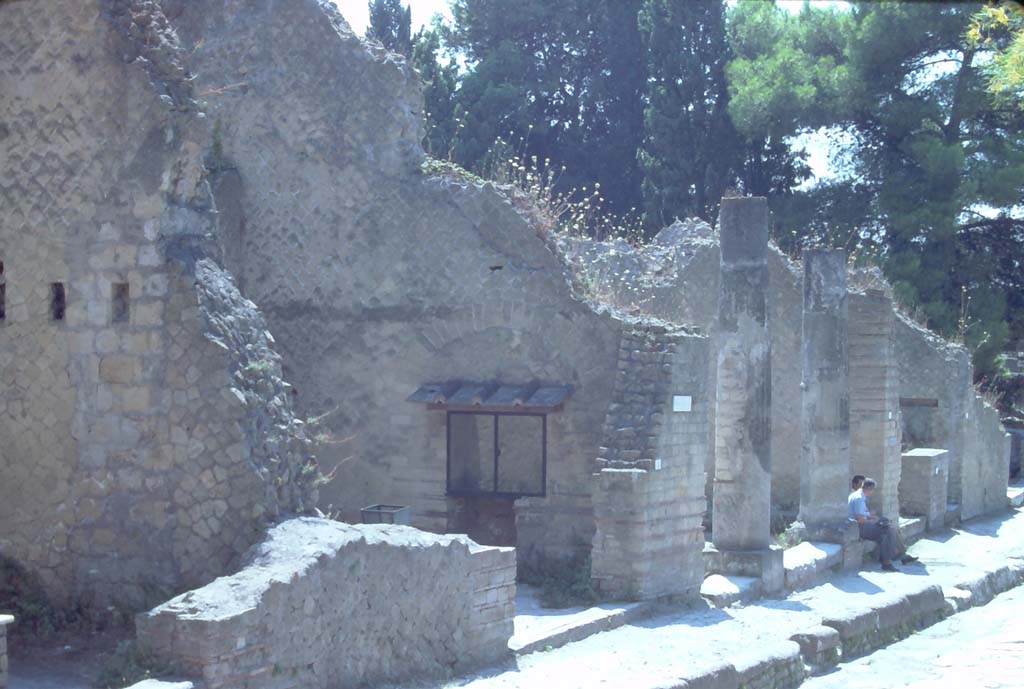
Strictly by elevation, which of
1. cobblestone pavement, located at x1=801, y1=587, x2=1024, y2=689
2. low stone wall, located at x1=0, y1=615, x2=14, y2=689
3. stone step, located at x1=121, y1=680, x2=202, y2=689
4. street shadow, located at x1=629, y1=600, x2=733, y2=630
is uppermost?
low stone wall, located at x1=0, y1=615, x2=14, y2=689

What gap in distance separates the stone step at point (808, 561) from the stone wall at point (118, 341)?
21.7 ft

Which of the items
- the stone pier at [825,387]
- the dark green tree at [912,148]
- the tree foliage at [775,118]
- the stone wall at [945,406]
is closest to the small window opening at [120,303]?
the stone pier at [825,387]

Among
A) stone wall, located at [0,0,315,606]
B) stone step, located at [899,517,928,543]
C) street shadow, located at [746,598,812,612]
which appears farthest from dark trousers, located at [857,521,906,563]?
stone wall, located at [0,0,315,606]

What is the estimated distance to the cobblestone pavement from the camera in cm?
1003

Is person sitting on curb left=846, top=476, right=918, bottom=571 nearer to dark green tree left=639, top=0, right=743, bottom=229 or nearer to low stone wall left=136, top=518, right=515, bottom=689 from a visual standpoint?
low stone wall left=136, top=518, right=515, bottom=689

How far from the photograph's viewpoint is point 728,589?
12094 millimetres

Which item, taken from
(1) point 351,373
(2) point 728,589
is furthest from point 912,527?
(1) point 351,373

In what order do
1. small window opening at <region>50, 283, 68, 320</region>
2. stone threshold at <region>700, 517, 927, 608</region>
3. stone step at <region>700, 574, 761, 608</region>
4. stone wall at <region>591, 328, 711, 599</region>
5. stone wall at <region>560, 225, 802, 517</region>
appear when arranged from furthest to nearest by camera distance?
1. stone wall at <region>560, 225, 802, 517</region>
2. stone threshold at <region>700, 517, 927, 608</region>
3. stone step at <region>700, 574, 761, 608</region>
4. stone wall at <region>591, 328, 711, 599</region>
5. small window opening at <region>50, 283, 68, 320</region>

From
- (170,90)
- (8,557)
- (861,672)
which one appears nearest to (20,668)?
(8,557)

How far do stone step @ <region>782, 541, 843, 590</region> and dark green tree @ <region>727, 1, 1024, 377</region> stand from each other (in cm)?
1187

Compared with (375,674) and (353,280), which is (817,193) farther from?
(375,674)

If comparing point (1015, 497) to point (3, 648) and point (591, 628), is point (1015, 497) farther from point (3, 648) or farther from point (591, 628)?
point (3, 648)

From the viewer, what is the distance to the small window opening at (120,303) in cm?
804

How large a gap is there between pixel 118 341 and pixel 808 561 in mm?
8203
